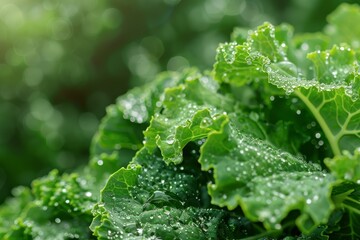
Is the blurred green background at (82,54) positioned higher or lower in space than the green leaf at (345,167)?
higher

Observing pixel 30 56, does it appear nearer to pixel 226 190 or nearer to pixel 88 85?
pixel 88 85

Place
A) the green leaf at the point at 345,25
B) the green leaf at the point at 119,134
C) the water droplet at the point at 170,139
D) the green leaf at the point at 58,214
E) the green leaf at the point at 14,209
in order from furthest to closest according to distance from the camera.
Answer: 1. the green leaf at the point at 345,25
2. the green leaf at the point at 14,209
3. the green leaf at the point at 119,134
4. the green leaf at the point at 58,214
5. the water droplet at the point at 170,139

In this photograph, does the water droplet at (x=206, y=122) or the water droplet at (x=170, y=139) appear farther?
the water droplet at (x=170, y=139)

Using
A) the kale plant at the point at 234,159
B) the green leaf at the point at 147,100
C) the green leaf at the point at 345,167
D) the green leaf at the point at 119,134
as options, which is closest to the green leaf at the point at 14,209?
the kale plant at the point at 234,159

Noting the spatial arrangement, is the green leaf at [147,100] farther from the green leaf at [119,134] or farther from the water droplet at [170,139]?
the water droplet at [170,139]

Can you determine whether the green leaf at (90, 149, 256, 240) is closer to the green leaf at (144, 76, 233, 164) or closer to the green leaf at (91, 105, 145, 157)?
the green leaf at (144, 76, 233, 164)

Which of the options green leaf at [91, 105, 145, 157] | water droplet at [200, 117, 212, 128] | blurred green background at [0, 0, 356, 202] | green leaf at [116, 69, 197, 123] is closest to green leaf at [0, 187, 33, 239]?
green leaf at [91, 105, 145, 157]

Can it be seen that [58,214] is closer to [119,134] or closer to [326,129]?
[119,134]
